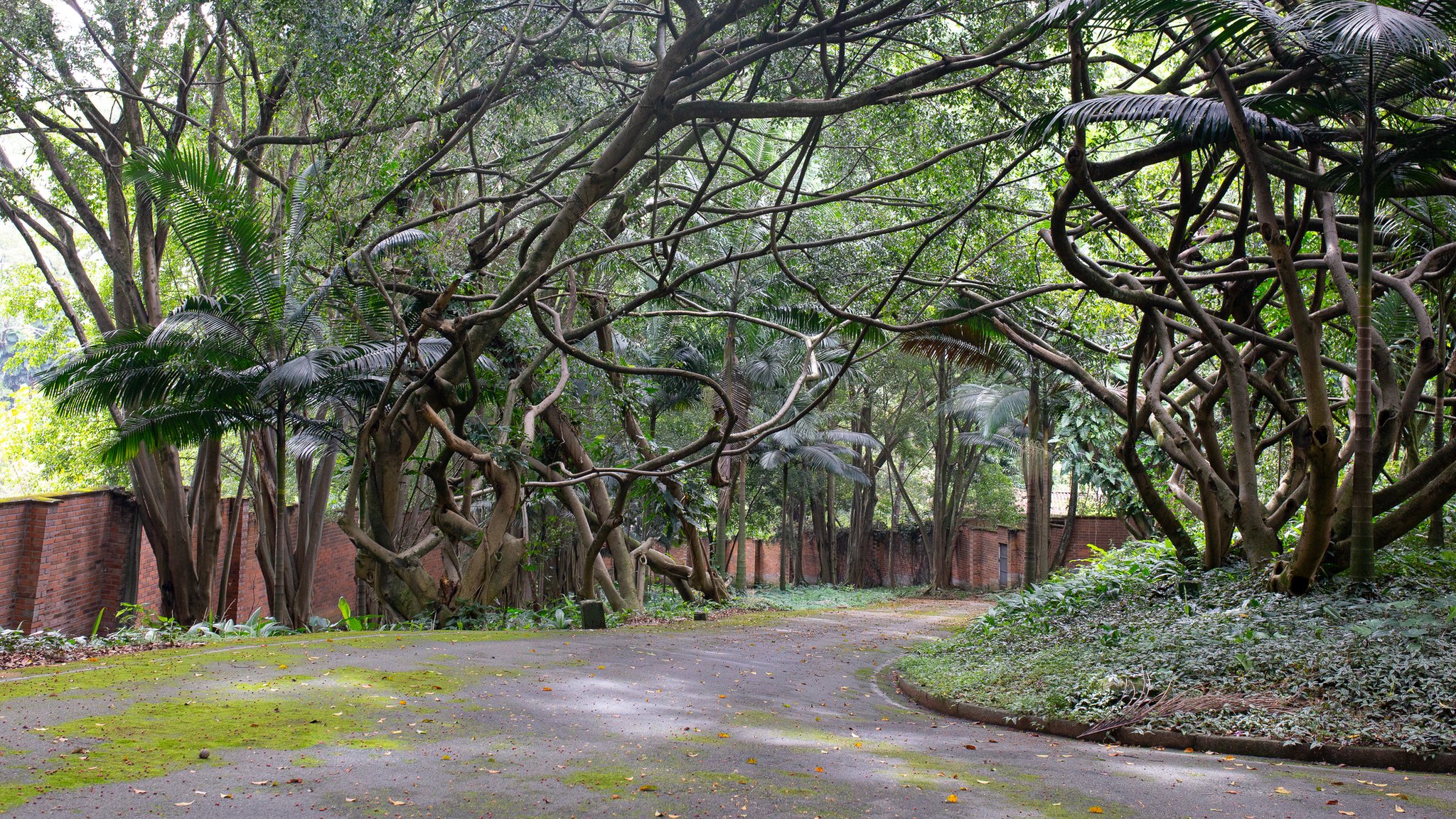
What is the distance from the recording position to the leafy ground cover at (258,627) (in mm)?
8219

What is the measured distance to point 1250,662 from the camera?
6359 millimetres

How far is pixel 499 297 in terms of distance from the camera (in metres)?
9.47

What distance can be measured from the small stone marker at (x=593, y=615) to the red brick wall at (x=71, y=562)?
5307 mm

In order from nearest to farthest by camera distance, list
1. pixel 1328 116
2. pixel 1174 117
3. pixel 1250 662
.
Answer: pixel 1250 662 → pixel 1174 117 → pixel 1328 116

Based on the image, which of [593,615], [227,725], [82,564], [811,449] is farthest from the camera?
[811,449]

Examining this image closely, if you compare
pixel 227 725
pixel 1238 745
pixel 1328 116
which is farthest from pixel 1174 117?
pixel 227 725

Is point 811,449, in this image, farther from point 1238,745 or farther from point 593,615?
point 1238,745

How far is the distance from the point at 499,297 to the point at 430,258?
1.93 m

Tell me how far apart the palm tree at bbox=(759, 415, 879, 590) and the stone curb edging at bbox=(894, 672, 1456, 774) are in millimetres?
19081

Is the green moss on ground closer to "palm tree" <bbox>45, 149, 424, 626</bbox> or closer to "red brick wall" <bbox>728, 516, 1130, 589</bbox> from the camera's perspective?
"palm tree" <bbox>45, 149, 424, 626</bbox>

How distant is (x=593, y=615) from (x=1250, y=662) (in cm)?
750

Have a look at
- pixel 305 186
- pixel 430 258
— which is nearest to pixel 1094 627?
pixel 430 258

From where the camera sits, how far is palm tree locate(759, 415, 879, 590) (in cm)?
2644

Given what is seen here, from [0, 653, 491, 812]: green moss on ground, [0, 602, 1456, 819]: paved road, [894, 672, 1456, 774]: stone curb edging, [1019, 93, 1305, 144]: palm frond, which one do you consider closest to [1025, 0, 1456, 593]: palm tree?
[1019, 93, 1305, 144]: palm frond
